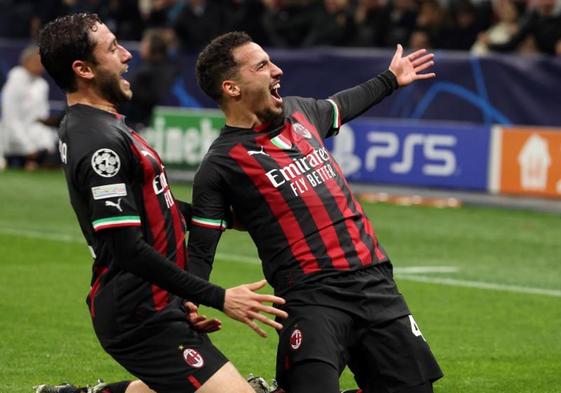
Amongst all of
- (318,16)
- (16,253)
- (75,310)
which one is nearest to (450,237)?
(16,253)

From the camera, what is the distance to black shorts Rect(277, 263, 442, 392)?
20.8ft

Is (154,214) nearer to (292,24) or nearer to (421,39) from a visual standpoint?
(421,39)

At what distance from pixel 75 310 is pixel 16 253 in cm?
308

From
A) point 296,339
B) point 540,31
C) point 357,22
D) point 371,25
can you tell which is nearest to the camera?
point 296,339

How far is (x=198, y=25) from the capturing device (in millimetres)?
23219

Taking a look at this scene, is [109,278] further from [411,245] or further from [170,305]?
[411,245]

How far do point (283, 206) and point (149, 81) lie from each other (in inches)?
478

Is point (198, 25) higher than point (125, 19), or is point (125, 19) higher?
point (198, 25)

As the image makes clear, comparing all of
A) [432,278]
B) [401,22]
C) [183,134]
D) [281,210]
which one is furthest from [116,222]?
[401,22]

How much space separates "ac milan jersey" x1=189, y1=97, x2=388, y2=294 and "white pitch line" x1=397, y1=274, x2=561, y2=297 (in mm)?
5333

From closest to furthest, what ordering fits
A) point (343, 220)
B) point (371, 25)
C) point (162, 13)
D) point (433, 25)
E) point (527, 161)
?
point (343, 220)
point (527, 161)
point (433, 25)
point (371, 25)
point (162, 13)

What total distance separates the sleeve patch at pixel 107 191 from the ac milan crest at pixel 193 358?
0.75 metres

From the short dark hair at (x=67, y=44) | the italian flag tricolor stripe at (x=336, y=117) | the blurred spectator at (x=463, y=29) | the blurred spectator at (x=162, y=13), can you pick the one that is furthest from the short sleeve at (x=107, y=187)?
the blurred spectator at (x=162, y=13)

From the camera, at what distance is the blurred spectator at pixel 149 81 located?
59.9ft
